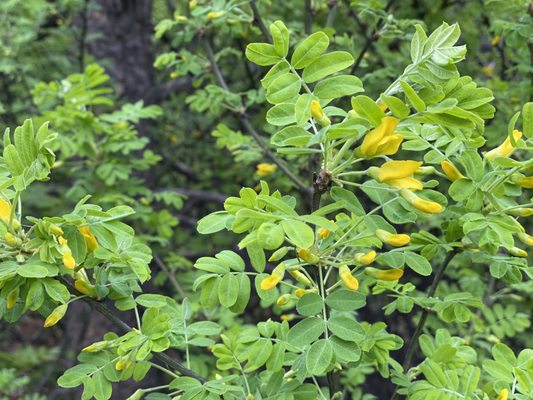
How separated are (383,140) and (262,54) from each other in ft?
1.00

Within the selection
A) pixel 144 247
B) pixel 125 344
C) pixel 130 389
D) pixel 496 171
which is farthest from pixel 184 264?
pixel 496 171

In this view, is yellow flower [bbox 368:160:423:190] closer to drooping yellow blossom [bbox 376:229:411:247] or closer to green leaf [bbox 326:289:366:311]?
drooping yellow blossom [bbox 376:229:411:247]

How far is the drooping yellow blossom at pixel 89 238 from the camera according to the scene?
1.32m

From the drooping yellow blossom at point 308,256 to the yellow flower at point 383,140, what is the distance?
9.0 inches

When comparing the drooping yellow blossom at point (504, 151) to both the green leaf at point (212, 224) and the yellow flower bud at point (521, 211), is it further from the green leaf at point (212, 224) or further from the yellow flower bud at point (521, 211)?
the green leaf at point (212, 224)

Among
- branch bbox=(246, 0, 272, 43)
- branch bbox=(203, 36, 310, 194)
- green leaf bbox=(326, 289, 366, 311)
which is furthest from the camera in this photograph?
branch bbox=(203, 36, 310, 194)

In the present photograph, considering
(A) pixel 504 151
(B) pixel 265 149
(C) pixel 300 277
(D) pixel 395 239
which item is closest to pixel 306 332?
(C) pixel 300 277

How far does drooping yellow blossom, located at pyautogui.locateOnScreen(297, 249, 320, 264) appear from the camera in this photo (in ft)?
3.98

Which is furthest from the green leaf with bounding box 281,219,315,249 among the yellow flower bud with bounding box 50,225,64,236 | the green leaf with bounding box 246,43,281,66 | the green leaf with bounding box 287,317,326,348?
the yellow flower bud with bounding box 50,225,64,236

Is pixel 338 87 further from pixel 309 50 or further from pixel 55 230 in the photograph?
pixel 55 230

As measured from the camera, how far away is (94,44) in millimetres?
4145

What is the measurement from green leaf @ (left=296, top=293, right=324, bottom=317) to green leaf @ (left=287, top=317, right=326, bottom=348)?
23 mm

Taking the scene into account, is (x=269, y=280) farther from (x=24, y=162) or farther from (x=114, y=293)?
(x=24, y=162)

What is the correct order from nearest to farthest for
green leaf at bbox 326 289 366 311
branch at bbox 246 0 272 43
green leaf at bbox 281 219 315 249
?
1. green leaf at bbox 281 219 315 249
2. green leaf at bbox 326 289 366 311
3. branch at bbox 246 0 272 43
